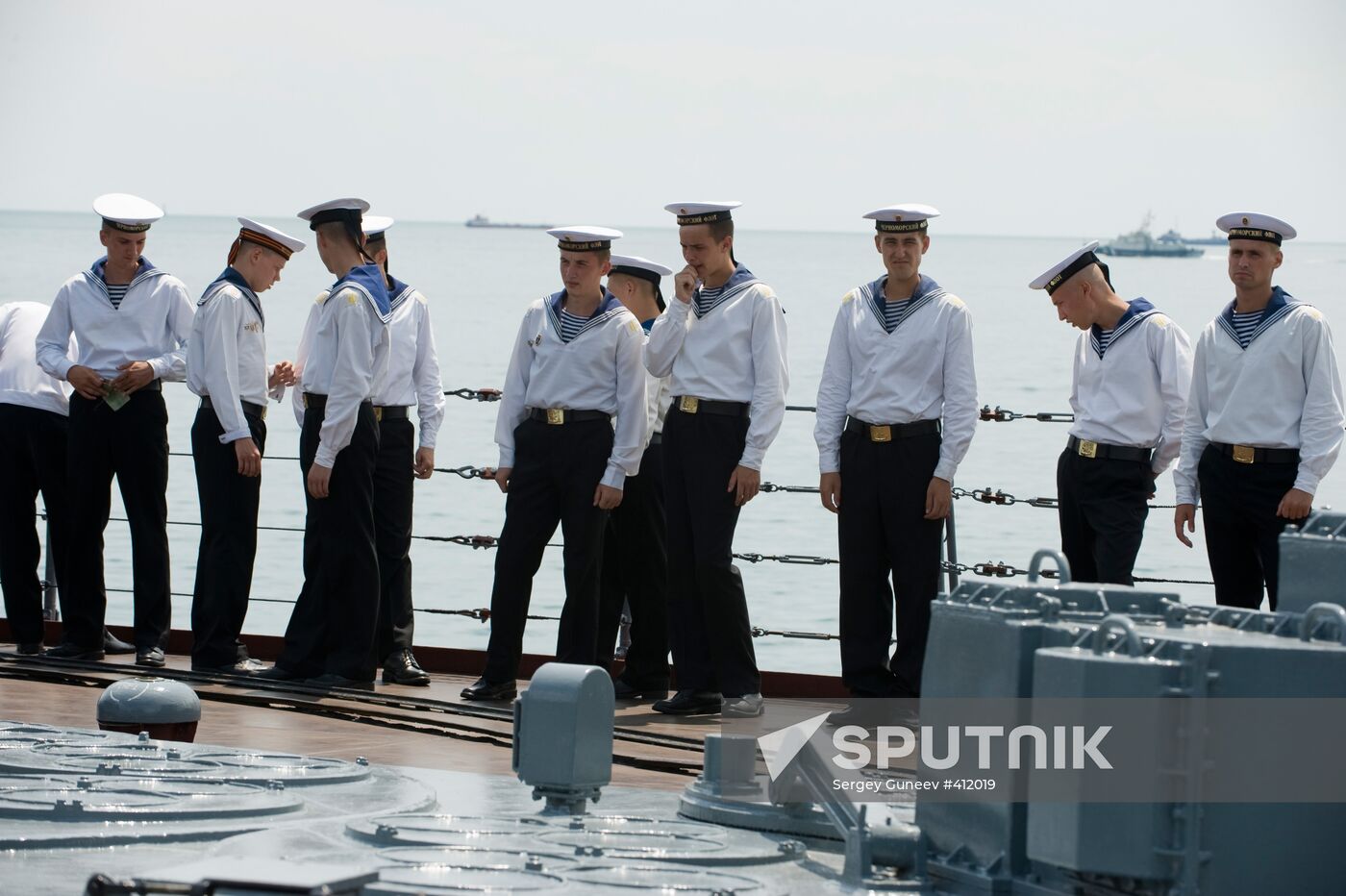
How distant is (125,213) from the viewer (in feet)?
24.5

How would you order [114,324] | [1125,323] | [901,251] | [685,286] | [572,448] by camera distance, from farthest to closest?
1. [114,324]
2. [572,448]
3. [685,286]
4. [1125,323]
5. [901,251]

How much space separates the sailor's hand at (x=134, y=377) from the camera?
7262mm

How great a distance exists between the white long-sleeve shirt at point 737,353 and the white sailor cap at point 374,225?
1.44 metres

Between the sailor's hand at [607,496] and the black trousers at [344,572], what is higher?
the sailor's hand at [607,496]

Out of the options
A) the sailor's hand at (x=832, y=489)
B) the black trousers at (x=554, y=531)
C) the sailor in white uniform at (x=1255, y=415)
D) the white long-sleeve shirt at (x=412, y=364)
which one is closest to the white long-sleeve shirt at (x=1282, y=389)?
the sailor in white uniform at (x=1255, y=415)

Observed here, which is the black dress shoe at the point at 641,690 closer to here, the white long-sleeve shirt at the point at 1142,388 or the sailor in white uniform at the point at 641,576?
the sailor in white uniform at the point at 641,576

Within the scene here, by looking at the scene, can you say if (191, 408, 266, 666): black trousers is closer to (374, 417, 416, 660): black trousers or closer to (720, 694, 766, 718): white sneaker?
(374, 417, 416, 660): black trousers

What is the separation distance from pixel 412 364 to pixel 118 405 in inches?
41.6

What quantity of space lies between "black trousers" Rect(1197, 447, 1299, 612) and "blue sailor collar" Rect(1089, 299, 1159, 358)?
46cm

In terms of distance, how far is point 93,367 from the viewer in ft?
24.3

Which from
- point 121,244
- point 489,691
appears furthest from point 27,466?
point 489,691

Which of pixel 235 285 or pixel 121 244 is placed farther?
pixel 121 244

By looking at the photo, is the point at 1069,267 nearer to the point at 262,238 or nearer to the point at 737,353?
the point at 737,353

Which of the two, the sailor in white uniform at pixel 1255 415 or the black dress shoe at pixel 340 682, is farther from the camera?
the black dress shoe at pixel 340 682
